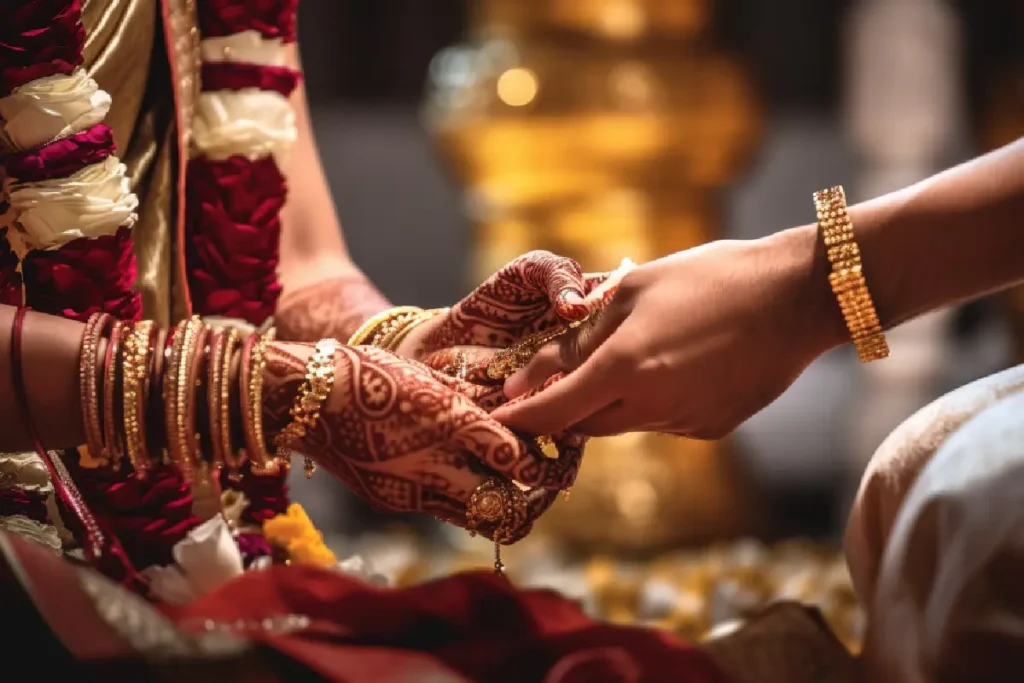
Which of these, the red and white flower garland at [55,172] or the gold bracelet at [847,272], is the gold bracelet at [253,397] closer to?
the red and white flower garland at [55,172]

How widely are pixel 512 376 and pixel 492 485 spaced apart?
0.45ft

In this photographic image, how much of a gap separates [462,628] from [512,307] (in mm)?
405

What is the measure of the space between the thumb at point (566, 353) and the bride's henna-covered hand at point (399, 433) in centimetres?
8

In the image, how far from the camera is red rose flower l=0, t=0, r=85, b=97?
1193 mm

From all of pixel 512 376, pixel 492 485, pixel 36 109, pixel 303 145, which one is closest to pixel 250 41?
pixel 303 145

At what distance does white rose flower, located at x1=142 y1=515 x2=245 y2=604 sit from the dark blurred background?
1.89 meters

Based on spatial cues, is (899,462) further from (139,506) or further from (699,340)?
(139,506)

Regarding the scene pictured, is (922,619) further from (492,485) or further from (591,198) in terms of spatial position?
(591,198)

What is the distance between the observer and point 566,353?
1205 millimetres

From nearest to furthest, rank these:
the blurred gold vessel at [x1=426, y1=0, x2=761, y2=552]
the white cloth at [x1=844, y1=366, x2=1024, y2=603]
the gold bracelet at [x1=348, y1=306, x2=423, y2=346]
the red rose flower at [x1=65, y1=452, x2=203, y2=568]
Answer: the white cloth at [x1=844, y1=366, x2=1024, y2=603], the red rose flower at [x1=65, y1=452, x2=203, y2=568], the gold bracelet at [x1=348, y1=306, x2=423, y2=346], the blurred gold vessel at [x1=426, y1=0, x2=761, y2=552]

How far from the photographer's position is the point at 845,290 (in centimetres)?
113

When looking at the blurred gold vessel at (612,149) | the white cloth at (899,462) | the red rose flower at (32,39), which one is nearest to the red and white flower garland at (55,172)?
the red rose flower at (32,39)

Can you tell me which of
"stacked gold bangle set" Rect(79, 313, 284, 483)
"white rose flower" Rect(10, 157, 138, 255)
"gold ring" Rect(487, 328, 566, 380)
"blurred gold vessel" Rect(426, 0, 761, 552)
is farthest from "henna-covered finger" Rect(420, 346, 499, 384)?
"blurred gold vessel" Rect(426, 0, 761, 552)

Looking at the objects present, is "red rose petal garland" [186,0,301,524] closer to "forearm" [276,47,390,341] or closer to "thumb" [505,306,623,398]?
"forearm" [276,47,390,341]
